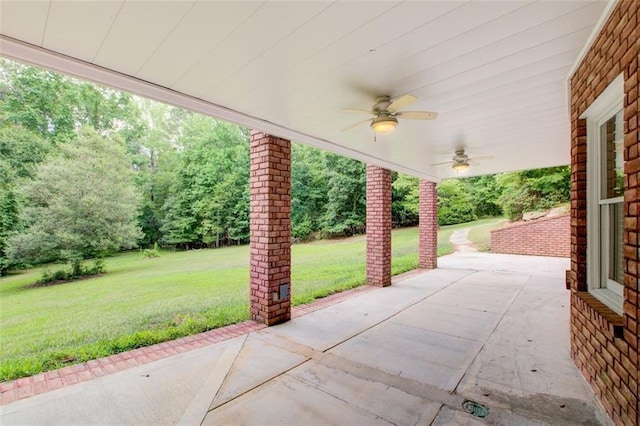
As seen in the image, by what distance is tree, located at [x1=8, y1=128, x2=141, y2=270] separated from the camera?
32.2ft

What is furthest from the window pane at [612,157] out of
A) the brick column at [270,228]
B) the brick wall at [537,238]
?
the brick wall at [537,238]

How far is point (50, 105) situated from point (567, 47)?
23.9 m

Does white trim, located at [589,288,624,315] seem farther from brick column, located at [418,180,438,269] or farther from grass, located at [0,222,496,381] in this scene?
brick column, located at [418,180,438,269]

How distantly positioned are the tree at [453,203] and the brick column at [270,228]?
12407 mm

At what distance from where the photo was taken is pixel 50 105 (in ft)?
56.5

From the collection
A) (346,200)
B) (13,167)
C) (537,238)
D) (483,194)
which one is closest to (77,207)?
(13,167)

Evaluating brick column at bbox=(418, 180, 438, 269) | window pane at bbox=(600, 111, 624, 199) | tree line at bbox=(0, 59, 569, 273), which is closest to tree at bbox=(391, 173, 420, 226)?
tree line at bbox=(0, 59, 569, 273)

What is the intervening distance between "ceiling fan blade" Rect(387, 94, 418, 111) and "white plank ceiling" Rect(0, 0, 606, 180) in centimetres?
16

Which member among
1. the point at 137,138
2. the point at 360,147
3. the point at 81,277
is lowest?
the point at 81,277

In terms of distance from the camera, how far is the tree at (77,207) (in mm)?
9812

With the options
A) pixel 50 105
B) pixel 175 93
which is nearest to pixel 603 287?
pixel 175 93

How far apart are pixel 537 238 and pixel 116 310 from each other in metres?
14.3

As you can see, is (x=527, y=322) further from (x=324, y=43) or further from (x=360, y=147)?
(x=324, y=43)

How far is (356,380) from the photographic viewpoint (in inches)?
104
